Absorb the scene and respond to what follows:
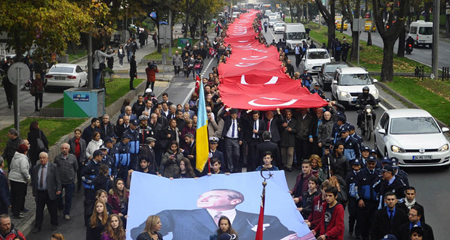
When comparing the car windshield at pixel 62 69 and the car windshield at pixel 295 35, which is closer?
the car windshield at pixel 62 69

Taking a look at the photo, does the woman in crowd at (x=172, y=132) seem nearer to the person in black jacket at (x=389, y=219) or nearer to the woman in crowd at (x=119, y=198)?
the woman in crowd at (x=119, y=198)

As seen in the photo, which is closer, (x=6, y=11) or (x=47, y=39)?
(x=6, y=11)

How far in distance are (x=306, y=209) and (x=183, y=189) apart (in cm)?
239

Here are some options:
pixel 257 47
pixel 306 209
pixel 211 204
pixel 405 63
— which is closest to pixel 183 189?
pixel 211 204

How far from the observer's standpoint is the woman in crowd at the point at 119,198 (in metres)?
11.8

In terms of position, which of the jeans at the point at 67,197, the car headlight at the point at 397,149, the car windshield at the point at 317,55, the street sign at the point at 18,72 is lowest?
the jeans at the point at 67,197

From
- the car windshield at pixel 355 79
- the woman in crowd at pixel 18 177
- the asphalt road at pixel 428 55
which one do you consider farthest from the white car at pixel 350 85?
the asphalt road at pixel 428 55

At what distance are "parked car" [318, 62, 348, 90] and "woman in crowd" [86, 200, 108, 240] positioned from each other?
23157mm

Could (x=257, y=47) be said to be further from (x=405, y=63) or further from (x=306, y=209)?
(x=306, y=209)

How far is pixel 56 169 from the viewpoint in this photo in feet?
44.5

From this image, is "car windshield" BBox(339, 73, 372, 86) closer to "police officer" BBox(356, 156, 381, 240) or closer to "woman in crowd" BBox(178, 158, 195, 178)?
"woman in crowd" BBox(178, 158, 195, 178)

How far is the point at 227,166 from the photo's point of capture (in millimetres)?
17391

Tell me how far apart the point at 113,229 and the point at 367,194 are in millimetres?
4605

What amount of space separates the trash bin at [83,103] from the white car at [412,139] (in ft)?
33.1
